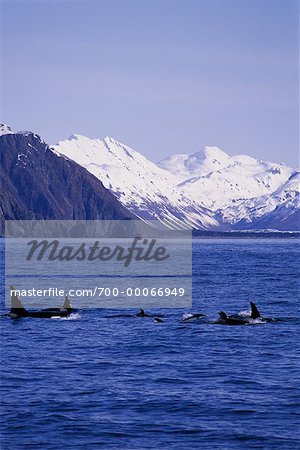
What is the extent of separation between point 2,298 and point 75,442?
1678 inches

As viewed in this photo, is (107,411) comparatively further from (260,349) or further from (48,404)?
(260,349)

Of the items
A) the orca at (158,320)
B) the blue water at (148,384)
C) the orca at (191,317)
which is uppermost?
the orca at (191,317)

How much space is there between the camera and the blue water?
25.5m

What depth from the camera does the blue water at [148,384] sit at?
2550 cm

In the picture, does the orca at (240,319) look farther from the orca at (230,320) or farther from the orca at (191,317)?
the orca at (191,317)

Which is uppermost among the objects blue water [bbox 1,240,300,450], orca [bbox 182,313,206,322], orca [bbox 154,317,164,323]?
orca [bbox 182,313,206,322]

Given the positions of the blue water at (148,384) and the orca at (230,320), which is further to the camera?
the orca at (230,320)

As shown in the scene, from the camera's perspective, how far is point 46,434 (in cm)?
2558

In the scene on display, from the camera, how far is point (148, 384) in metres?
31.9

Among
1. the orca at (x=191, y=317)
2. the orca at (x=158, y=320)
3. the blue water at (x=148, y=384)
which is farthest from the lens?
the orca at (x=191, y=317)

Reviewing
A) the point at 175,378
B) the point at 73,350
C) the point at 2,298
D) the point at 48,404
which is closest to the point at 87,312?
the point at 2,298

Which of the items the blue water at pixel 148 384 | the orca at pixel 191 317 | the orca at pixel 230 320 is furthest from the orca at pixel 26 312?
the orca at pixel 230 320

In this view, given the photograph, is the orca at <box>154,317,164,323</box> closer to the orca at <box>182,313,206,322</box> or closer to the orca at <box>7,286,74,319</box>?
the orca at <box>182,313,206,322</box>

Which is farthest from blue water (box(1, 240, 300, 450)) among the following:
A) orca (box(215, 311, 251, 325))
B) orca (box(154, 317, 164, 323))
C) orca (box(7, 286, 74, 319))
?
orca (box(7, 286, 74, 319))
